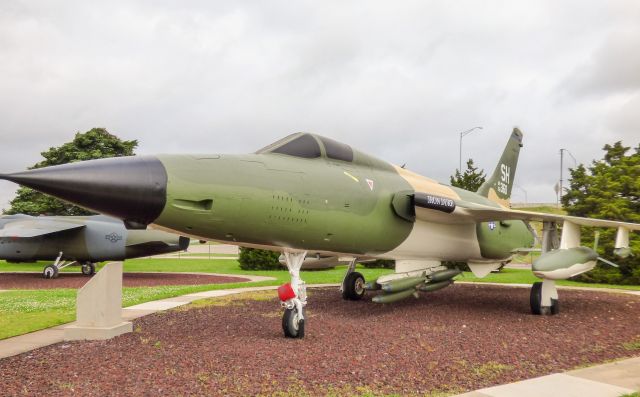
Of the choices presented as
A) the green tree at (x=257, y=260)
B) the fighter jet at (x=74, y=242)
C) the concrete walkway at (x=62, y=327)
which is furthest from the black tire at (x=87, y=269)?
the concrete walkway at (x=62, y=327)

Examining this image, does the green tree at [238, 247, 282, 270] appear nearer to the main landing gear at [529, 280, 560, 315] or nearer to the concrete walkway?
the concrete walkway

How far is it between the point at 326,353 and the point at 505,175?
1137 centimetres

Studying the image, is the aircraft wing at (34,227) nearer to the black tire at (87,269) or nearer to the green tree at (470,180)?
the black tire at (87,269)

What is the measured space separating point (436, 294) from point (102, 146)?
32.3m

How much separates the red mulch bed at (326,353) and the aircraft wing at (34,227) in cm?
1437

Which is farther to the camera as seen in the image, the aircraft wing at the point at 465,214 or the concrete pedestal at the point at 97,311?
the aircraft wing at the point at 465,214

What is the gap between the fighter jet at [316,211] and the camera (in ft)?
19.2

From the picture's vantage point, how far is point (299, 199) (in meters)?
7.45

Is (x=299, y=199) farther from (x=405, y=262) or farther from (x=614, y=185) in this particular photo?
(x=614, y=185)

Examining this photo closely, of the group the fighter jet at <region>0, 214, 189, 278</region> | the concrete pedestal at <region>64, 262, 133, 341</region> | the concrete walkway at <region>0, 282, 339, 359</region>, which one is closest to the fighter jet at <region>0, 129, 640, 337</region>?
the concrete pedestal at <region>64, 262, 133, 341</region>

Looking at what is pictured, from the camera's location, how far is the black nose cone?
5.44 meters

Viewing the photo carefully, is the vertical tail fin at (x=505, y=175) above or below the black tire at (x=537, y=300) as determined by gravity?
above

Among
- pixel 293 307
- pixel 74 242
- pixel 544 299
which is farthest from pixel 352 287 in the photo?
pixel 74 242

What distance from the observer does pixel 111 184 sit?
5.65 m
